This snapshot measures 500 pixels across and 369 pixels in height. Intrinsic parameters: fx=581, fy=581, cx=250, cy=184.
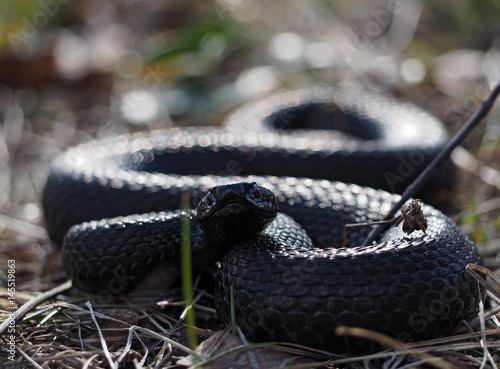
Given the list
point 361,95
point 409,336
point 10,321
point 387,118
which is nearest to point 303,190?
point 409,336

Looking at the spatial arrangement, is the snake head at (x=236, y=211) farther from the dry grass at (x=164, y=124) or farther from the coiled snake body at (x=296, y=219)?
the dry grass at (x=164, y=124)

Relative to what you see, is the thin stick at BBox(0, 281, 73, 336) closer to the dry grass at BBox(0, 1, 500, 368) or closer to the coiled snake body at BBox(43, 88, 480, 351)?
the dry grass at BBox(0, 1, 500, 368)

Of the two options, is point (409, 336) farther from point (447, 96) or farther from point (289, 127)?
point (447, 96)

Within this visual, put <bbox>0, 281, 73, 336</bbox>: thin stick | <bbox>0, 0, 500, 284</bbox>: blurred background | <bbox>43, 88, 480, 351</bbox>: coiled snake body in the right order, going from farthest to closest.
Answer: <bbox>0, 0, 500, 284</bbox>: blurred background, <bbox>0, 281, 73, 336</bbox>: thin stick, <bbox>43, 88, 480, 351</bbox>: coiled snake body

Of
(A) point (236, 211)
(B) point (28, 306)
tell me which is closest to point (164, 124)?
(B) point (28, 306)

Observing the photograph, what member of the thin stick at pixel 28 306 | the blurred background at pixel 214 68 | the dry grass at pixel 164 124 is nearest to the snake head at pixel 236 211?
the dry grass at pixel 164 124

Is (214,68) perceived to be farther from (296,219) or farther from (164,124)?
(296,219)

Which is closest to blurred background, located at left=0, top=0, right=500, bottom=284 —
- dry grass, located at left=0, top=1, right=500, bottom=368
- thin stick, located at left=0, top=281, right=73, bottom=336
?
dry grass, located at left=0, top=1, right=500, bottom=368

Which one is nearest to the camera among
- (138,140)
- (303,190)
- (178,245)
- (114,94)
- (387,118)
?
(178,245)
